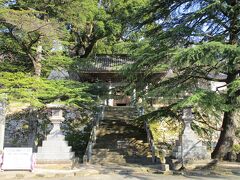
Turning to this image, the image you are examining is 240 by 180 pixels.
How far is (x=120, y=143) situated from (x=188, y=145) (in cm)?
445

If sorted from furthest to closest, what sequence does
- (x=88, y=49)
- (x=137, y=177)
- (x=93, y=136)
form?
(x=88, y=49), (x=93, y=136), (x=137, y=177)

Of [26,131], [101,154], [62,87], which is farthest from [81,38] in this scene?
[101,154]

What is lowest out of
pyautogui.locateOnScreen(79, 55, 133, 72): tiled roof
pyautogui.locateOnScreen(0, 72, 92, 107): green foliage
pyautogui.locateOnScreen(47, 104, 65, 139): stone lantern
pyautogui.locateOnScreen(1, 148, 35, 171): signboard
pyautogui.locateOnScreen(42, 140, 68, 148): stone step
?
pyautogui.locateOnScreen(1, 148, 35, 171): signboard

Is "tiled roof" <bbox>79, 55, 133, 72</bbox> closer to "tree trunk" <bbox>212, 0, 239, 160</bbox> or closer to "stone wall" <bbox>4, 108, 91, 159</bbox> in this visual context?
"stone wall" <bbox>4, 108, 91, 159</bbox>

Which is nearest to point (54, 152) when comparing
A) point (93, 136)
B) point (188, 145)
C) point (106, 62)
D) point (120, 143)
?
point (93, 136)

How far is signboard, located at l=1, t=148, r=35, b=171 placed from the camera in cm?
1194

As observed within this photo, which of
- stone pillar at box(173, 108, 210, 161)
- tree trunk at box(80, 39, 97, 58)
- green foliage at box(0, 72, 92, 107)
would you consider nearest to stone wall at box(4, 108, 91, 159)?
green foliage at box(0, 72, 92, 107)

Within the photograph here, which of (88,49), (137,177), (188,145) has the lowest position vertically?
(137,177)

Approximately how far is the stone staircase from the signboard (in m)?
3.17

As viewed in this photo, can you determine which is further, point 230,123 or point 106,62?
point 106,62

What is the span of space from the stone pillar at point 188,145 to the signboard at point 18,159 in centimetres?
573

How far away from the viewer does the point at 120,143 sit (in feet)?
53.1

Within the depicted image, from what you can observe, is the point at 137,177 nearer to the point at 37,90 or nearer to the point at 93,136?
the point at 93,136

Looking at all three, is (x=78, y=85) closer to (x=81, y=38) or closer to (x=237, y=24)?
(x=237, y=24)
